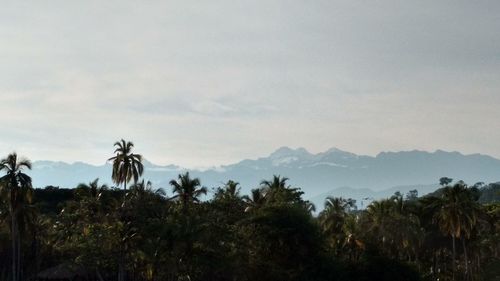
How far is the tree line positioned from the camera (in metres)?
56.8

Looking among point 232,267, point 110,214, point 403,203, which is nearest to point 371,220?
point 403,203

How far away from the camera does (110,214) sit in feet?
206

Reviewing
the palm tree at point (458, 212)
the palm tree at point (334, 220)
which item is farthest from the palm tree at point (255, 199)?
the palm tree at point (458, 212)

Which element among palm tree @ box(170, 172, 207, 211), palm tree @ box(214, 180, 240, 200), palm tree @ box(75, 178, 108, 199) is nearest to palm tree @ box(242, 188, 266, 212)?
palm tree @ box(214, 180, 240, 200)

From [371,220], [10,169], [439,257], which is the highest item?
[10,169]

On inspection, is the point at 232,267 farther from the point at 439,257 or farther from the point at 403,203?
the point at 439,257

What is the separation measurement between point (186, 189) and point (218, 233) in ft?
53.1

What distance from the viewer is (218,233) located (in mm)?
59000

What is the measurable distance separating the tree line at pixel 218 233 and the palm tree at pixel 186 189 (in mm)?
132

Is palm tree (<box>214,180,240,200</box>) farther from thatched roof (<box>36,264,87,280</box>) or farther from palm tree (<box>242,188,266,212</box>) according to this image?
thatched roof (<box>36,264,87,280</box>)

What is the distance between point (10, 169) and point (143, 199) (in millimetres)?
13678

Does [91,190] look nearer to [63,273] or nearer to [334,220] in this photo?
[63,273]

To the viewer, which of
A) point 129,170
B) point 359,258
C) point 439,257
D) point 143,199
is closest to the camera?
point 143,199

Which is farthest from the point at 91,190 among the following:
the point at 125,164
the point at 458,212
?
the point at 458,212
